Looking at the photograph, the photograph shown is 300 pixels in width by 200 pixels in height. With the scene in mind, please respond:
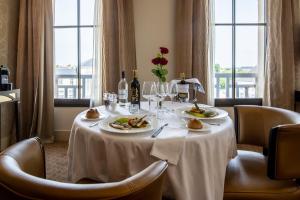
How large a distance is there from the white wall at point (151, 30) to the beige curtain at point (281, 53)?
1.39 m

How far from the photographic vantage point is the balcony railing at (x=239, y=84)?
12.8 feet

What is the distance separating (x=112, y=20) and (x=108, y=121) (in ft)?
8.15

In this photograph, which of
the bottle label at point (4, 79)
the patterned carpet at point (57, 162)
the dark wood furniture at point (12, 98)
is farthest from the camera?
the bottle label at point (4, 79)

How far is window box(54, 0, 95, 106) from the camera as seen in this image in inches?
152

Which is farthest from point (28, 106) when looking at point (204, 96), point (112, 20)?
point (204, 96)

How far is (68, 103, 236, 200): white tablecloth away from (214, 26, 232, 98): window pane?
2.78 meters

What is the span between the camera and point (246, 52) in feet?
12.7

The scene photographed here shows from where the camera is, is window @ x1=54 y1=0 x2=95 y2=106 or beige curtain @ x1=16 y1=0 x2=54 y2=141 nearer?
beige curtain @ x1=16 y1=0 x2=54 y2=141

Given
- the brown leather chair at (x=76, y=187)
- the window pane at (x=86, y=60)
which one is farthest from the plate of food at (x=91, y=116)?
the window pane at (x=86, y=60)

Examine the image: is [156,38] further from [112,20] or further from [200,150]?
[200,150]

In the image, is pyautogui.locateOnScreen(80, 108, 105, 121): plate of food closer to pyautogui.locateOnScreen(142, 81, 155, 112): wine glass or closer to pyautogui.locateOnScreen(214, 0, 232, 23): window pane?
pyautogui.locateOnScreen(142, 81, 155, 112): wine glass

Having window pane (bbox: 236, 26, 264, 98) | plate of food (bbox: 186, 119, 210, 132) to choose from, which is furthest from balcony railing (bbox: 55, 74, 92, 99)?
plate of food (bbox: 186, 119, 210, 132)

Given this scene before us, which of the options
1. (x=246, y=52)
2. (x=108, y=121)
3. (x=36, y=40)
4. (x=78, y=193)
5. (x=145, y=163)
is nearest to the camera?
(x=78, y=193)

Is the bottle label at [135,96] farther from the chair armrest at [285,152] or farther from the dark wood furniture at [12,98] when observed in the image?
the dark wood furniture at [12,98]
